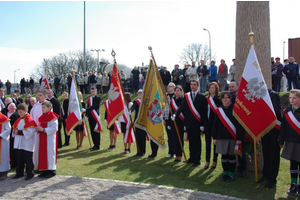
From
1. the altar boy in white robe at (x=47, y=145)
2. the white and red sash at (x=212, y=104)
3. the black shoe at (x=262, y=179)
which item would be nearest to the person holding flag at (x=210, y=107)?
the white and red sash at (x=212, y=104)

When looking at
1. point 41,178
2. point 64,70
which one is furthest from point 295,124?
point 64,70

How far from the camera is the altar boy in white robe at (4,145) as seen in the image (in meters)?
7.74

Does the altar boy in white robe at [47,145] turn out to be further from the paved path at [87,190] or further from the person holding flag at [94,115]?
the person holding flag at [94,115]

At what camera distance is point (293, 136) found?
573 centimetres

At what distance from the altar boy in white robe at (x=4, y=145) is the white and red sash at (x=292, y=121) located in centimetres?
650

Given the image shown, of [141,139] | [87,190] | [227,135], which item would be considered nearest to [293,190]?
[227,135]

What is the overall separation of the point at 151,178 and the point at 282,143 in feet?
9.87

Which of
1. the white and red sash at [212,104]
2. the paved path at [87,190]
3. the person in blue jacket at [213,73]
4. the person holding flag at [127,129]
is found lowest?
the paved path at [87,190]

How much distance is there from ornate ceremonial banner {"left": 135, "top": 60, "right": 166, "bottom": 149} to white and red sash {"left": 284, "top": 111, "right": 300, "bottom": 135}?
339cm

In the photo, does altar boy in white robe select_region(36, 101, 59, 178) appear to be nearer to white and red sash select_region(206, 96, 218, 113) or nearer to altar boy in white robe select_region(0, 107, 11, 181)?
altar boy in white robe select_region(0, 107, 11, 181)

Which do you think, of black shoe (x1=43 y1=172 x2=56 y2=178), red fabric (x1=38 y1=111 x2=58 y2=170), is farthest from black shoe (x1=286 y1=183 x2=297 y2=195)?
red fabric (x1=38 y1=111 x2=58 y2=170)

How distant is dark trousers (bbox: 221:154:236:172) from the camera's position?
679 cm

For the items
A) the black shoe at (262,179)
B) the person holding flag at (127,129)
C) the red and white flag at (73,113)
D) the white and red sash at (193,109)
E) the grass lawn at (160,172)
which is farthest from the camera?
the red and white flag at (73,113)

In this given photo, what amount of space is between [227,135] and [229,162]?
0.62 metres
